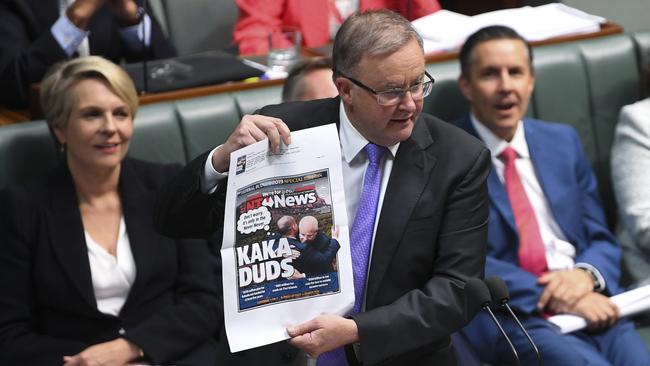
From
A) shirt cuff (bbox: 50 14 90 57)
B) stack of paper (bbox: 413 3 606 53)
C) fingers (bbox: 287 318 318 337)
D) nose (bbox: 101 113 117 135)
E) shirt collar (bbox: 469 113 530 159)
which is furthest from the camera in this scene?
stack of paper (bbox: 413 3 606 53)

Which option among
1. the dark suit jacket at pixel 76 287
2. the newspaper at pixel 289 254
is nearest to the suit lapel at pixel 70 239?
the dark suit jacket at pixel 76 287

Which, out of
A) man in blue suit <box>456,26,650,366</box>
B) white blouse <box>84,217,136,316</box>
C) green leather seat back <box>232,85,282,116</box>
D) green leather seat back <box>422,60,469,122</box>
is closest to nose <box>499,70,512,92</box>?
man in blue suit <box>456,26,650,366</box>

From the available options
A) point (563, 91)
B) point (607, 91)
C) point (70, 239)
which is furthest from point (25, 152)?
point (607, 91)

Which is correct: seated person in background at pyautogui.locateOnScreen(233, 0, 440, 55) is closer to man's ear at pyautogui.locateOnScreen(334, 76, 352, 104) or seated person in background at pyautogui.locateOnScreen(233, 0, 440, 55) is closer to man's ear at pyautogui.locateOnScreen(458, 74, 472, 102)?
man's ear at pyautogui.locateOnScreen(458, 74, 472, 102)

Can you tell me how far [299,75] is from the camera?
302 cm

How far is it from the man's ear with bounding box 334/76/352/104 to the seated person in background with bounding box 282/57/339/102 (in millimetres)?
853

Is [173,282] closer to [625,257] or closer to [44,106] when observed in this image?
[44,106]

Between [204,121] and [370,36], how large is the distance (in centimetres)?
132

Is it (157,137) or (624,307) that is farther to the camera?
(157,137)

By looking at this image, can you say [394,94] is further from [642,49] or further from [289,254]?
[642,49]

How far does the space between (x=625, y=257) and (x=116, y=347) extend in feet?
5.11

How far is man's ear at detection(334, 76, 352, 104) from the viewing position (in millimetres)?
2053

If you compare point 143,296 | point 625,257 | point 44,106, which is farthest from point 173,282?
point 625,257

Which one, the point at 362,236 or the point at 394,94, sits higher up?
the point at 394,94
